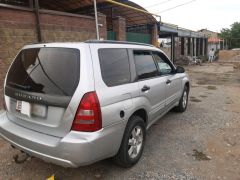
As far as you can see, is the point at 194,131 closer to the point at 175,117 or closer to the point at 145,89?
the point at 175,117

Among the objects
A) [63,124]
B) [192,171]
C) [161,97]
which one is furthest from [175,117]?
[63,124]

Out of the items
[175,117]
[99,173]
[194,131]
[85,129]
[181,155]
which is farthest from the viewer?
[175,117]

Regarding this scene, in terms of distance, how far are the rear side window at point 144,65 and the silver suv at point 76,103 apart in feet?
0.36

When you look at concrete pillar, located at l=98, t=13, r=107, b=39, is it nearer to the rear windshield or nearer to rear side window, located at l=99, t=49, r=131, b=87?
rear side window, located at l=99, t=49, r=131, b=87

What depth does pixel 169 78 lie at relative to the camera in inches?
175

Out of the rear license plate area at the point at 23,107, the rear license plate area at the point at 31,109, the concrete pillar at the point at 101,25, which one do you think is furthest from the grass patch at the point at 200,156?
the concrete pillar at the point at 101,25

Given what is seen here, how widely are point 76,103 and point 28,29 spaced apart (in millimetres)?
4686

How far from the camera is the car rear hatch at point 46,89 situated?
2418 millimetres

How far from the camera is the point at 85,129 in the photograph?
2.39 m

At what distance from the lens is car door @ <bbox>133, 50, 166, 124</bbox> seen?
11.1 feet

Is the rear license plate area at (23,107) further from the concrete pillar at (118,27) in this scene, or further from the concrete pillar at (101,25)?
the concrete pillar at (118,27)

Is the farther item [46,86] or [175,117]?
[175,117]

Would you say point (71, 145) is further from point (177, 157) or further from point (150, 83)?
point (177, 157)

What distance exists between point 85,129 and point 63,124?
0.81 feet
